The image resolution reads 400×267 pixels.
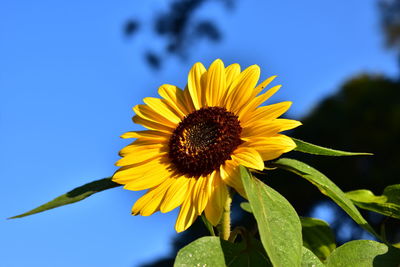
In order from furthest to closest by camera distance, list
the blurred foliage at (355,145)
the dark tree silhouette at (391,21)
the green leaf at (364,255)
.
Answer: the dark tree silhouette at (391,21)
the blurred foliage at (355,145)
the green leaf at (364,255)

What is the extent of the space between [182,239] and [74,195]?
7.48 m

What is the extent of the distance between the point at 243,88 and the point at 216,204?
23 cm

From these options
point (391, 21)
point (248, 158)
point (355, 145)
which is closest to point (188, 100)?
point (248, 158)

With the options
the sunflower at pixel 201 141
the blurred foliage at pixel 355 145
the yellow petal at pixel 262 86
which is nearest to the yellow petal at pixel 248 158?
the sunflower at pixel 201 141

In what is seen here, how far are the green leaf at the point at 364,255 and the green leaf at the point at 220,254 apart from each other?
0.41ft

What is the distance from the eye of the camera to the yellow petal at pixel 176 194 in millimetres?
913

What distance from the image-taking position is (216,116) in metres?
1.05

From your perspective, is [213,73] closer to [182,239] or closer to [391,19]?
[182,239]

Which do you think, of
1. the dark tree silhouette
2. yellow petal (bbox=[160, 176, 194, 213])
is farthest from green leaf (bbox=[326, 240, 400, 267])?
the dark tree silhouette

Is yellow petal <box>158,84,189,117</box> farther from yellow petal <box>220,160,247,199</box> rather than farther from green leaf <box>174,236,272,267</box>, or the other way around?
green leaf <box>174,236,272,267</box>

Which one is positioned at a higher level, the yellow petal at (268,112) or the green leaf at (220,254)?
the yellow petal at (268,112)

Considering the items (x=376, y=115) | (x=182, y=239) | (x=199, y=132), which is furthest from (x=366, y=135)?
(x=199, y=132)

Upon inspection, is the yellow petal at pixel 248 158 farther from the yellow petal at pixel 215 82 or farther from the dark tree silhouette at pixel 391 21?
the dark tree silhouette at pixel 391 21

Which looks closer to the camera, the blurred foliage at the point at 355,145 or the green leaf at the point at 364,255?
the green leaf at the point at 364,255
